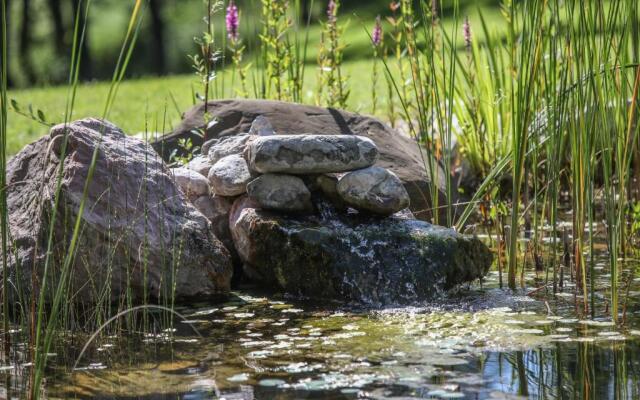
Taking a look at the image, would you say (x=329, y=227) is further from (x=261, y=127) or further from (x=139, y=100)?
(x=139, y=100)

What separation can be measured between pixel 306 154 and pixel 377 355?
1602 millimetres

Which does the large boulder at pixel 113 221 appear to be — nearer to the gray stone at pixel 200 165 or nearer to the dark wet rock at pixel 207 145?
the gray stone at pixel 200 165

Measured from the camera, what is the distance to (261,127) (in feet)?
18.7

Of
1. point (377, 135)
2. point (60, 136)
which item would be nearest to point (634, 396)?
point (60, 136)

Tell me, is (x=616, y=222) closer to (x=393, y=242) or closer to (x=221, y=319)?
(x=393, y=242)

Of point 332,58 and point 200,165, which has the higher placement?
point 332,58

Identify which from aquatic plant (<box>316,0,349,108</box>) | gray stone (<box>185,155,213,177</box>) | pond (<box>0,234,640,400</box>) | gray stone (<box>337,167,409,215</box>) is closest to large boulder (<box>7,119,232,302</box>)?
pond (<box>0,234,640,400</box>)

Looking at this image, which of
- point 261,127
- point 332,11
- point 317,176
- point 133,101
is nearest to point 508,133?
point 332,11

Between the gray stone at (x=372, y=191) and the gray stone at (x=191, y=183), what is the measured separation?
875mm

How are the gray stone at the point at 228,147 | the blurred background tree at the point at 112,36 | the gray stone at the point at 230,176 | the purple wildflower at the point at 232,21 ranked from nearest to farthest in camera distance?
the gray stone at the point at 230,176 → the gray stone at the point at 228,147 → the purple wildflower at the point at 232,21 → the blurred background tree at the point at 112,36

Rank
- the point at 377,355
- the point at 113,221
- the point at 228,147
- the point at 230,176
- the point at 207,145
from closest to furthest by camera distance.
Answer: the point at 377,355 < the point at 113,221 < the point at 230,176 < the point at 228,147 < the point at 207,145

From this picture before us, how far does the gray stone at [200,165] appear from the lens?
5611 mm

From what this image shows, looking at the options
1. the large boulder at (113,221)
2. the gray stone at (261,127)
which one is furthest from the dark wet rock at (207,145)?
the large boulder at (113,221)

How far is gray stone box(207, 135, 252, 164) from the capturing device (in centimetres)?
558
